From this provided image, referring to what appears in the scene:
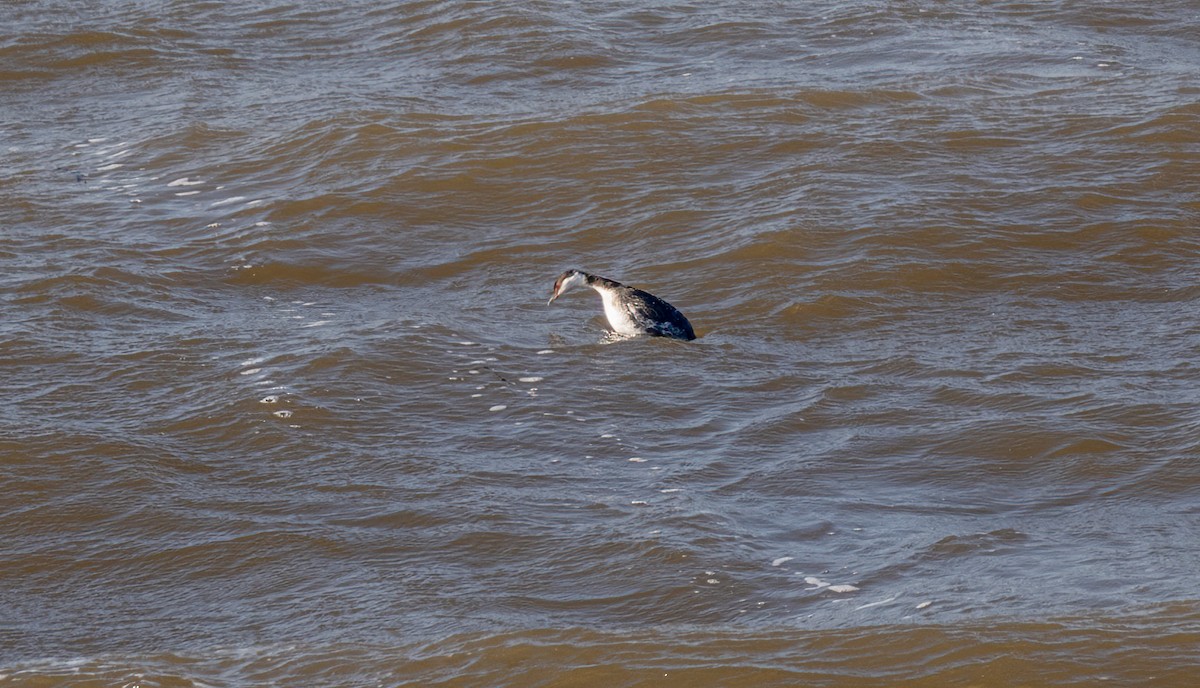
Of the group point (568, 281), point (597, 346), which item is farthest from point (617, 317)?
point (568, 281)

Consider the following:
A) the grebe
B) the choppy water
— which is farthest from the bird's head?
the grebe

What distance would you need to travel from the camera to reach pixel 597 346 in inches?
353

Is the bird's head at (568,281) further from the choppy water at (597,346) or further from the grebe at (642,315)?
the grebe at (642,315)

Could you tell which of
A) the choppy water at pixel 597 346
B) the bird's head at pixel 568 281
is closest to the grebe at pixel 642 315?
the choppy water at pixel 597 346

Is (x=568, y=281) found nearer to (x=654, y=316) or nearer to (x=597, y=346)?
(x=597, y=346)

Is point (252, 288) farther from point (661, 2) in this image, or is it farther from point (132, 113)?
point (661, 2)

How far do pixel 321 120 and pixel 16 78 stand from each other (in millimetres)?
3480

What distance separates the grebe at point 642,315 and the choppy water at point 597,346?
0.16 metres

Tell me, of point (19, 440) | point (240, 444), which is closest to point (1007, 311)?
point (240, 444)

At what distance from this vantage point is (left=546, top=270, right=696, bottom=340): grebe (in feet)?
29.0

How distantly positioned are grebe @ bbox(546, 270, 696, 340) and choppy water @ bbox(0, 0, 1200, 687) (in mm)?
159

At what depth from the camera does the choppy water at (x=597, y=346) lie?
560cm

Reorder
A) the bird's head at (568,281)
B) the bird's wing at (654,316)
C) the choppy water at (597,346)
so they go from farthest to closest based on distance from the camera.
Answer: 1. the bird's head at (568,281)
2. the bird's wing at (654,316)
3. the choppy water at (597,346)

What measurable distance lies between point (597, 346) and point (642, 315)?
34 centimetres
